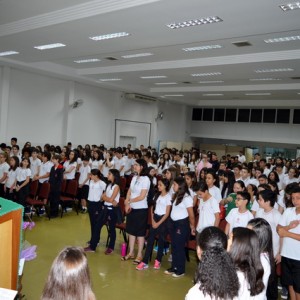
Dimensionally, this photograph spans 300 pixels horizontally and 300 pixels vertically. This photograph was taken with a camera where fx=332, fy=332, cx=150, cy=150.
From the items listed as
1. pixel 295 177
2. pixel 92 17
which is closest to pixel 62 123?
pixel 92 17

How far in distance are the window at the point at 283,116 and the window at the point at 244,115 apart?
1.82 meters

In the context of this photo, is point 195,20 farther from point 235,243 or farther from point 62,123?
point 62,123

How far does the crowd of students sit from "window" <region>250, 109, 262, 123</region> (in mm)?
11642

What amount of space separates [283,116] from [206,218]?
16350mm

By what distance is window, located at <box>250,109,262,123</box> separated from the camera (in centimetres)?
2030

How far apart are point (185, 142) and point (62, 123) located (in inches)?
392

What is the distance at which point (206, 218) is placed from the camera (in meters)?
4.99

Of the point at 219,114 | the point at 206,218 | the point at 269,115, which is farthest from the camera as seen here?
the point at 219,114

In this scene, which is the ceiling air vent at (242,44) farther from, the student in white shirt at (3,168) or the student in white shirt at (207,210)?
the student in white shirt at (3,168)

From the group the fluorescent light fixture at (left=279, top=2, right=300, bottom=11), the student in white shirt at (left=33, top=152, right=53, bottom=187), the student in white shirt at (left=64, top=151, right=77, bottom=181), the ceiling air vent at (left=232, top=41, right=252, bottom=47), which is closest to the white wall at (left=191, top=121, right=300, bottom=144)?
the ceiling air vent at (left=232, top=41, right=252, bottom=47)

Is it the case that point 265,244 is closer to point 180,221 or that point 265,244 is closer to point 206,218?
point 206,218

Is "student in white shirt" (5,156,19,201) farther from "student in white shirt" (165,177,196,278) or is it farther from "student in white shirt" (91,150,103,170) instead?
"student in white shirt" (165,177,196,278)

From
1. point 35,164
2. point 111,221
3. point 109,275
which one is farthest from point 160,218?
point 35,164

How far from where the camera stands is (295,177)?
895 centimetres
